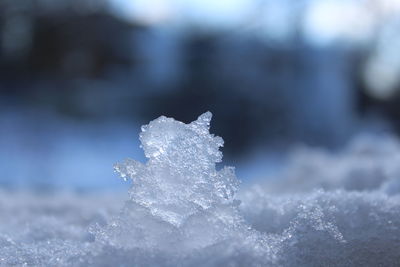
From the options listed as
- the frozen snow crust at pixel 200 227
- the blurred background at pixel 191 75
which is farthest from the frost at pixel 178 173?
the blurred background at pixel 191 75

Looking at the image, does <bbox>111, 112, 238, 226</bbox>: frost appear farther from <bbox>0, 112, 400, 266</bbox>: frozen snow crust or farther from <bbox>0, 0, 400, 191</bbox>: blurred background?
<bbox>0, 0, 400, 191</bbox>: blurred background

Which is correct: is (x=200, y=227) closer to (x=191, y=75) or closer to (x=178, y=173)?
(x=178, y=173)

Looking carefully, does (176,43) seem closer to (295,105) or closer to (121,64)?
(121,64)

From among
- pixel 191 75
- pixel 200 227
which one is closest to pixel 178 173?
pixel 200 227

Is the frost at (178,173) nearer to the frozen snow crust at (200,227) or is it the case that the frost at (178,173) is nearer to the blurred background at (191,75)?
the frozen snow crust at (200,227)

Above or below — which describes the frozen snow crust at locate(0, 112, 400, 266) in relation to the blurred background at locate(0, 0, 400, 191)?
below

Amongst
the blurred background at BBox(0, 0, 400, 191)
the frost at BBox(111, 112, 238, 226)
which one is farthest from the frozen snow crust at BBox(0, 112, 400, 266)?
the blurred background at BBox(0, 0, 400, 191)

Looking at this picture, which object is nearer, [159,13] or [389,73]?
[389,73]

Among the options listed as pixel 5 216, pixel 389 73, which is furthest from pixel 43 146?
pixel 5 216
